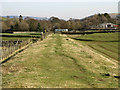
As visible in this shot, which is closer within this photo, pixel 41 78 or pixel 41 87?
pixel 41 87

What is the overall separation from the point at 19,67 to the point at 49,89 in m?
9.28

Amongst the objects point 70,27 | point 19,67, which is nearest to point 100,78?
point 19,67

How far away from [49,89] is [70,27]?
442 feet

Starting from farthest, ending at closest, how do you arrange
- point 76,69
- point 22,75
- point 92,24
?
point 92,24, point 76,69, point 22,75

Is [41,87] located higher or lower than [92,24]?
lower

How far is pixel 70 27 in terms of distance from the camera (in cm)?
14612

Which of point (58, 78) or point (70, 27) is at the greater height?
point (70, 27)

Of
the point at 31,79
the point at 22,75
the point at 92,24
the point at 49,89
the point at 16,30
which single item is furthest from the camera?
the point at 92,24

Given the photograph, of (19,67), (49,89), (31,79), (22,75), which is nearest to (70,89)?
(49,89)

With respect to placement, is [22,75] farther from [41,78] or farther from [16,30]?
[16,30]

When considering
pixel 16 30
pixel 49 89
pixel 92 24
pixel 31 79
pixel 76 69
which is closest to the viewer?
pixel 49 89

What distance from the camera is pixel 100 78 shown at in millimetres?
17609

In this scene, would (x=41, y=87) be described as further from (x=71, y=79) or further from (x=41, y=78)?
(x=71, y=79)

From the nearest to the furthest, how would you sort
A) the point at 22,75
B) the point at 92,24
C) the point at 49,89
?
the point at 49,89
the point at 22,75
the point at 92,24
